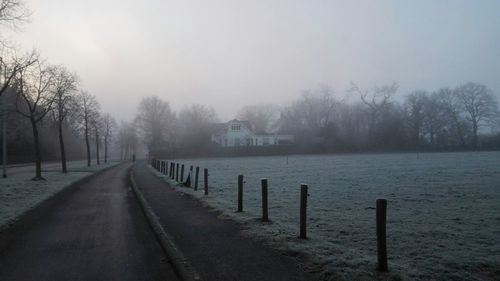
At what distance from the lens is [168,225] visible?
34.6ft

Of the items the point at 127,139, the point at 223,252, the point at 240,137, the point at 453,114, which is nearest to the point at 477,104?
the point at 453,114

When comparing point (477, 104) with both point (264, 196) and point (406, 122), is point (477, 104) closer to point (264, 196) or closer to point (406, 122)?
point (406, 122)

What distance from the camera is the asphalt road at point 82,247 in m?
6.69

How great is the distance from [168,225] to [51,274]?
13.2 feet

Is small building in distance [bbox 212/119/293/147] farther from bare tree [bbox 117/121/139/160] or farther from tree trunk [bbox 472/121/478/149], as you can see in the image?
tree trunk [bbox 472/121/478/149]

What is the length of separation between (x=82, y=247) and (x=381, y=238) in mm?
5455

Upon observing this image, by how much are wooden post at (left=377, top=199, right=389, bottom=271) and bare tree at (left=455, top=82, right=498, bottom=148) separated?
340 feet

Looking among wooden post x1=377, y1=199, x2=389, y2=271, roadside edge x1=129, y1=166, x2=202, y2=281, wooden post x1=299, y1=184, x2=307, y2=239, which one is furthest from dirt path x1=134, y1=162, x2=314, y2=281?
wooden post x1=377, y1=199, x2=389, y2=271

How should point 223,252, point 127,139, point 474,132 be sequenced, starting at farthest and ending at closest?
point 127,139
point 474,132
point 223,252

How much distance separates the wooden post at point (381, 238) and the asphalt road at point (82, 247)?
288cm

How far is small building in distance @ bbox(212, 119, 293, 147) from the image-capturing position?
100 metres

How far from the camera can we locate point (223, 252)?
297 inches

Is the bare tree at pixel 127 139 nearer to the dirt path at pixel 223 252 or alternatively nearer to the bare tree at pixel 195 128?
the bare tree at pixel 195 128

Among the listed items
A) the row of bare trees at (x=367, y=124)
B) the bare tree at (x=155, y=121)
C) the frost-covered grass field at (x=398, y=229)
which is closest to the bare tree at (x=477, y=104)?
the row of bare trees at (x=367, y=124)
